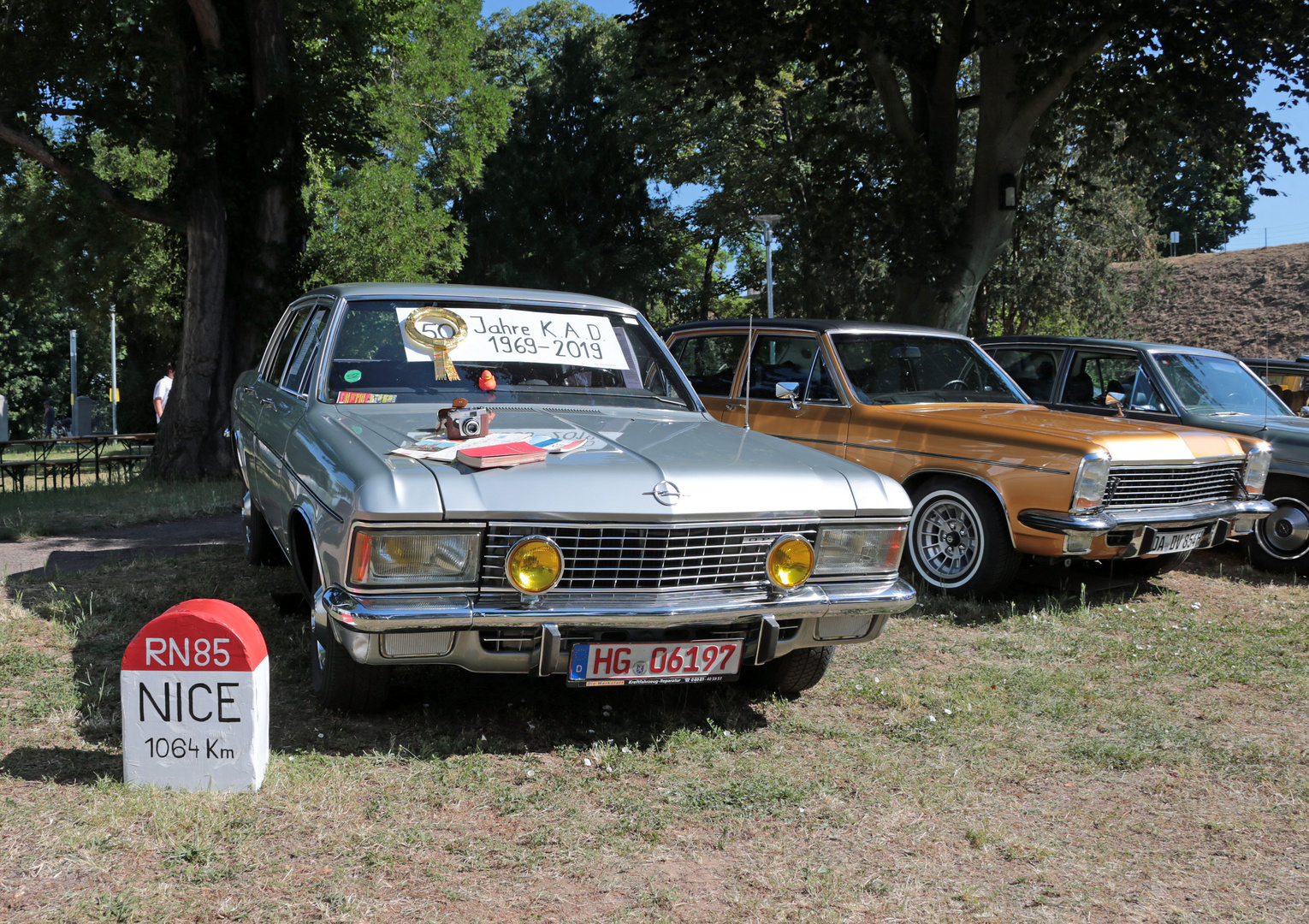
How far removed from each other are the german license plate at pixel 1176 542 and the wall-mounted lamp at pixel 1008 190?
24.7 ft

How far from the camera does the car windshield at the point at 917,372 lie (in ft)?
24.8

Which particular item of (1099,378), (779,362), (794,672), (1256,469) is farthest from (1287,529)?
(794,672)

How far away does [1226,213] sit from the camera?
66500 millimetres

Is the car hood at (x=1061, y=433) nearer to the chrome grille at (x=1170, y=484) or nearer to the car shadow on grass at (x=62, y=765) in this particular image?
the chrome grille at (x=1170, y=484)

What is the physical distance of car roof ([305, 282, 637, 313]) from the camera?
5.24 m

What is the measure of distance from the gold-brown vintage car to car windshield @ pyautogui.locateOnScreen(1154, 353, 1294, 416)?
129cm

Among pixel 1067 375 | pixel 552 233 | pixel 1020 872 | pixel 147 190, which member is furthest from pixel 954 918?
pixel 552 233

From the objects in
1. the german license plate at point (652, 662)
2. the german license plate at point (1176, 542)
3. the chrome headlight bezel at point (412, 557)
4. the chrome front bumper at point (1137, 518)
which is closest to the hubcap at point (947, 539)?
the chrome front bumper at point (1137, 518)

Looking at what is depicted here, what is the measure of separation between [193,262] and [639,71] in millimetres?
6686

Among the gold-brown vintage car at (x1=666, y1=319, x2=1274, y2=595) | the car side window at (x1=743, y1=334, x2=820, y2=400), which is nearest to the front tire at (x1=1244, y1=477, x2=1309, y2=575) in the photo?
the gold-brown vintage car at (x1=666, y1=319, x2=1274, y2=595)

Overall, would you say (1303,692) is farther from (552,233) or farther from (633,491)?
(552,233)

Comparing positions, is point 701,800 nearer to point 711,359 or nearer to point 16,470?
point 711,359

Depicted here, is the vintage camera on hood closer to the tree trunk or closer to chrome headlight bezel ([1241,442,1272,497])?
chrome headlight bezel ([1241,442,1272,497])

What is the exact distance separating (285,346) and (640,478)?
3.28 metres
